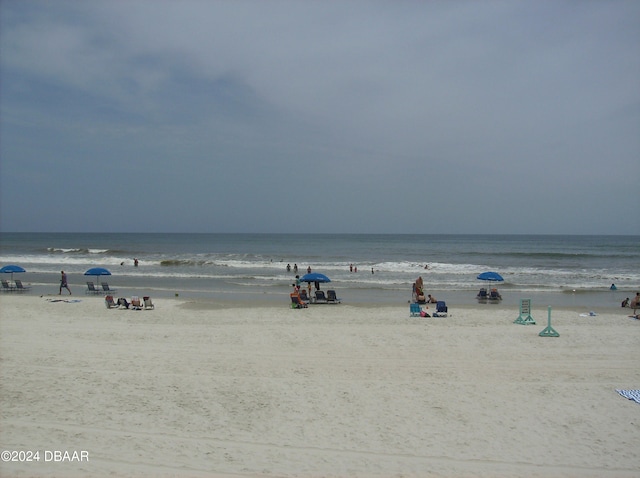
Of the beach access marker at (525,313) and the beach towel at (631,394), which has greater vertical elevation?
the beach access marker at (525,313)

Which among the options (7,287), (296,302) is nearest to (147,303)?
(296,302)

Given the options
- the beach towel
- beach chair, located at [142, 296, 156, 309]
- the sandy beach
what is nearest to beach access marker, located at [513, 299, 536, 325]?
the sandy beach

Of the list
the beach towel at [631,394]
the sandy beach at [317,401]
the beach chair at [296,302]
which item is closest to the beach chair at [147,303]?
the sandy beach at [317,401]

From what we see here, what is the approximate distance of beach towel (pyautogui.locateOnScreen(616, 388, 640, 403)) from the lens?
25.5 feet

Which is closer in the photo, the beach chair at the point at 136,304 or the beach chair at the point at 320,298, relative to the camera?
the beach chair at the point at 136,304

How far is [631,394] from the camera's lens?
312 inches

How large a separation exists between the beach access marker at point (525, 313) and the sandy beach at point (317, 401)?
112cm

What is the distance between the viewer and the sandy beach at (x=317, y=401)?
5.73 meters

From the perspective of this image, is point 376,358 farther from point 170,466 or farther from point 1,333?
point 1,333

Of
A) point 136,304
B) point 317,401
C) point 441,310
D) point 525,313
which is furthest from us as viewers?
point 136,304

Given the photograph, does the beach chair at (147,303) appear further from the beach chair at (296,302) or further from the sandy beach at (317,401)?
the beach chair at (296,302)

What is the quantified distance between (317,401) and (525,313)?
9585 millimetres

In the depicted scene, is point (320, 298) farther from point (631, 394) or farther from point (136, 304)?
point (631, 394)

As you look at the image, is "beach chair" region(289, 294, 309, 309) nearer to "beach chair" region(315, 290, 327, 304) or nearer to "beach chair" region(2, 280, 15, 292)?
"beach chair" region(315, 290, 327, 304)
